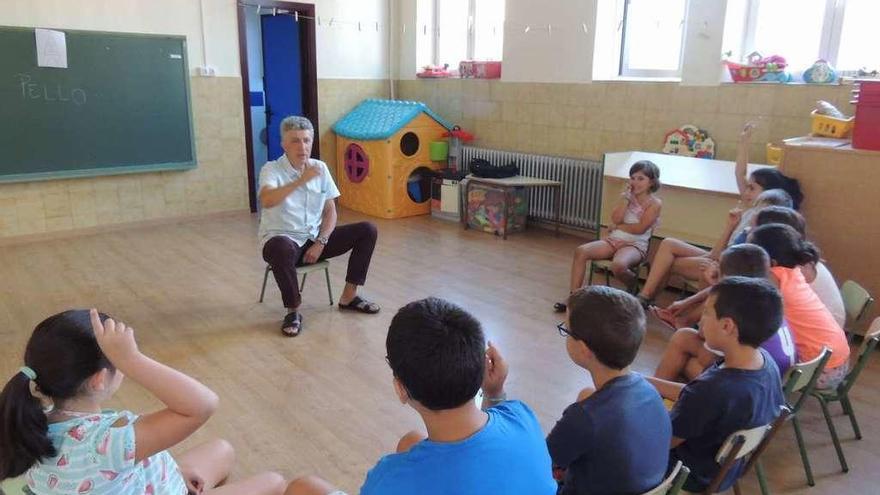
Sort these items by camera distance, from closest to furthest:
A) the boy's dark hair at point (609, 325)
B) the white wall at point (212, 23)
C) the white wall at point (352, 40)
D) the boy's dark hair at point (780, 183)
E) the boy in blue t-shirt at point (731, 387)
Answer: the boy's dark hair at point (609, 325)
the boy in blue t-shirt at point (731, 387)
the boy's dark hair at point (780, 183)
the white wall at point (212, 23)
the white wall at point (352, 40)

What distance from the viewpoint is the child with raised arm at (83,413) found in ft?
3.97

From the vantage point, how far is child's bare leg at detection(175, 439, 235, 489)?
1955 millimetres

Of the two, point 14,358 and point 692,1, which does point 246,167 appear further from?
point 692,1

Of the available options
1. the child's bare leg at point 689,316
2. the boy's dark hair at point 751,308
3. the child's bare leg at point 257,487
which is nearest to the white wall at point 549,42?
the child's bare leg at point 689,316

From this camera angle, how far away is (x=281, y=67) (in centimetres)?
696

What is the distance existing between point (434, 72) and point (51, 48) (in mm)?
3467

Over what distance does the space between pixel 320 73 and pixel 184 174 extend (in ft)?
5.64

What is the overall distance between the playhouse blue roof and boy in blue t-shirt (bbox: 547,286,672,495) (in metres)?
4.88

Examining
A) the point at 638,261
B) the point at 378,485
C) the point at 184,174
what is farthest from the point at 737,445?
the point at 184,174

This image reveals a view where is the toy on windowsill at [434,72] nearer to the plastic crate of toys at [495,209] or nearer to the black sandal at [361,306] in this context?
the plastic crate of toys at [495,209]

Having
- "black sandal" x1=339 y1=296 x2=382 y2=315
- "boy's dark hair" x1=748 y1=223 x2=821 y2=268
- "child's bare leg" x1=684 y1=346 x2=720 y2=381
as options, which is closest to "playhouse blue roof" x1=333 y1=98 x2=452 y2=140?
"black sandal" x1=339 y1=296 x2=382 y2=315

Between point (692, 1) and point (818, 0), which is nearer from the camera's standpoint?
point (818, 0)

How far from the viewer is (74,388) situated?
4.15 ft

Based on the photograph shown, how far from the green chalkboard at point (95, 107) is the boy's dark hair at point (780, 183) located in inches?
187
